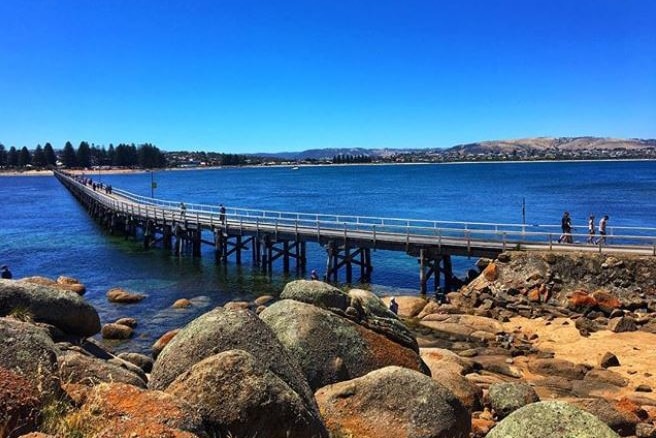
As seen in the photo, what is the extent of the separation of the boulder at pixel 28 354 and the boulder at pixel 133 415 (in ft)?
1.58

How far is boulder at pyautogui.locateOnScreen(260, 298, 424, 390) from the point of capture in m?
9.50

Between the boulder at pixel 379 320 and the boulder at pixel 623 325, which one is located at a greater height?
the boulder at pixel 379 320

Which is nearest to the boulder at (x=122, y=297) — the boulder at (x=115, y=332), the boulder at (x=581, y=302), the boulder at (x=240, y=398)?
the boulder at (x=115, y=332)

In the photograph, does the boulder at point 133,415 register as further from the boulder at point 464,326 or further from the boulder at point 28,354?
the boulder at point 464,326

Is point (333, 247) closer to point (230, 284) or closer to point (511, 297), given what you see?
point (230, 284)

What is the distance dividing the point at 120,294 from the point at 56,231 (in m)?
31.5

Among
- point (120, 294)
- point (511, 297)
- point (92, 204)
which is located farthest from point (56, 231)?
point (511, 297)

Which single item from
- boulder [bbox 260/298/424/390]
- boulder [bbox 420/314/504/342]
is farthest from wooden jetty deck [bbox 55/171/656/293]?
boulder [bbox 260/298/424/390]

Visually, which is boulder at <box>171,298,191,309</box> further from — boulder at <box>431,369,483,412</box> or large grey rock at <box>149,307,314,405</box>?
large grey rock at <box>149,307,314,405</box>

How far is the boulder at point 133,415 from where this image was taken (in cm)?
452

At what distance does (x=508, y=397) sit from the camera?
1211cm

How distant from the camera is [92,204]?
66312mm

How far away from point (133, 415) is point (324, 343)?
519 cm

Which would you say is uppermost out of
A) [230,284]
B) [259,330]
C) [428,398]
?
[259,330]
